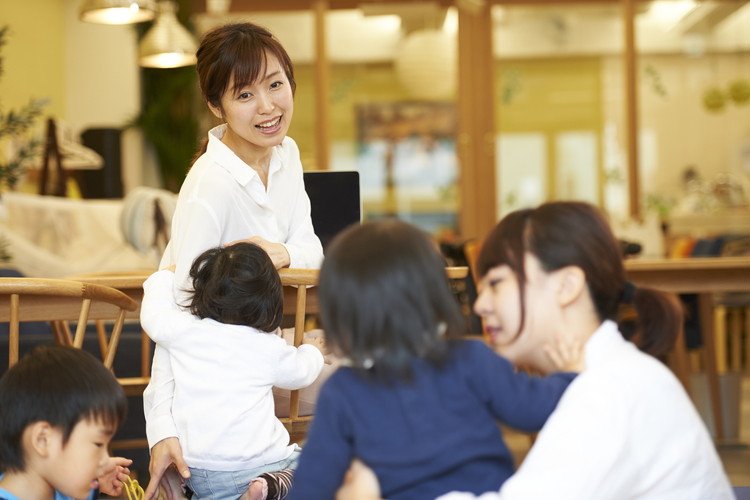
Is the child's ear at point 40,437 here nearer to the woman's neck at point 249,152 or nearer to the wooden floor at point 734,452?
the woman's neck at point 249,152

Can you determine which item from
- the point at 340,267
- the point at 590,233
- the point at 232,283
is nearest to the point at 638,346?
the point at 590,233

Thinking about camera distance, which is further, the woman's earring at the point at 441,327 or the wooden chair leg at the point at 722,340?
the wooden chair leg at the point at 722,340

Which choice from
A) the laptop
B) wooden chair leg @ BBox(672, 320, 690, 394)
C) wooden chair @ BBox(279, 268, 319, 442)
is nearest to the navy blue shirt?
wooden chair @ BBox(279, 268, 319, 442)

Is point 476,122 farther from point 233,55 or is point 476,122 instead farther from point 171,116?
point 233,55

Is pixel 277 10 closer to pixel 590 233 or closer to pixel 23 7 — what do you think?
pixel 23 7

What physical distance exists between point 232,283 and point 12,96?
5298 mm

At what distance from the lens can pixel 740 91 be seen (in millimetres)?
8125

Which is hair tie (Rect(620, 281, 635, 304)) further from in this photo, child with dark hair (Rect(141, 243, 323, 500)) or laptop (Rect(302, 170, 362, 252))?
laptop (Rect(302, 170, 362, 252))

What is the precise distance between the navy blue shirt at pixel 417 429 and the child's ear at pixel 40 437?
41cm

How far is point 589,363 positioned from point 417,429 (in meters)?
0.27

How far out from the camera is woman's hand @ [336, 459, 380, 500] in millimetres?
1254

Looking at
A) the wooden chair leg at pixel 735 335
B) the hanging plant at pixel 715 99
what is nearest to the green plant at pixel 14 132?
the wooden chair leg at pixel 735 335

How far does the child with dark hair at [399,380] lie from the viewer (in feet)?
4.08

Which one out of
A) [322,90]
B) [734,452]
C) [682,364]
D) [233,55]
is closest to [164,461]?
[233,55]
